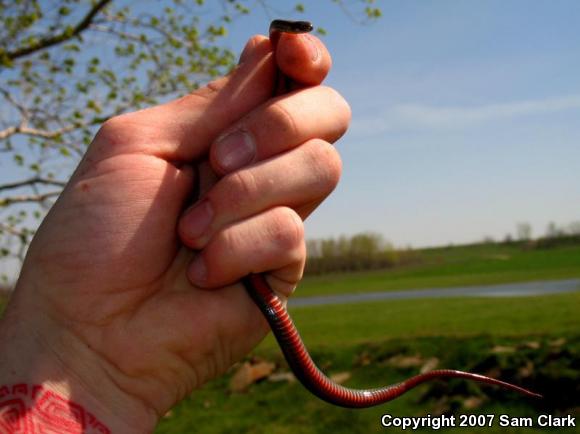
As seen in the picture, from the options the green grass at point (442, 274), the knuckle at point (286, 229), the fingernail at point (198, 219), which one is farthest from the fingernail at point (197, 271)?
the green grass at point (442, 274)

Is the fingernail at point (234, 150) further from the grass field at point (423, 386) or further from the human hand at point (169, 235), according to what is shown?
the grass field at point (423, 386)

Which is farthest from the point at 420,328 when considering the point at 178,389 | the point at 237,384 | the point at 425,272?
the point at 425,272

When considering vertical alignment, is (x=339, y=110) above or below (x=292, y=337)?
above

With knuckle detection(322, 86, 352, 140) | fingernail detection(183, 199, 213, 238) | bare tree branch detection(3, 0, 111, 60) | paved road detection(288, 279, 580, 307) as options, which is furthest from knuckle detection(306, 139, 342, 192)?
paved road detection(288, 279, 580, 307)

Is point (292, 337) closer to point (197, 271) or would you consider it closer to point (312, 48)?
point (197, 271)

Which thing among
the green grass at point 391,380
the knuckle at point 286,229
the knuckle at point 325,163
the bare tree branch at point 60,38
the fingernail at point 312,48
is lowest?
the green grass at point 391,380

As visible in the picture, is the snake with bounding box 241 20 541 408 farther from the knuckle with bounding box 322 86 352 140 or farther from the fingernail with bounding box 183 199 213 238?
the fingernail with bounding box 183 199 213 238

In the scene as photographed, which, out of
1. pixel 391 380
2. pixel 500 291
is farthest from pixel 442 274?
pixel 391 380
